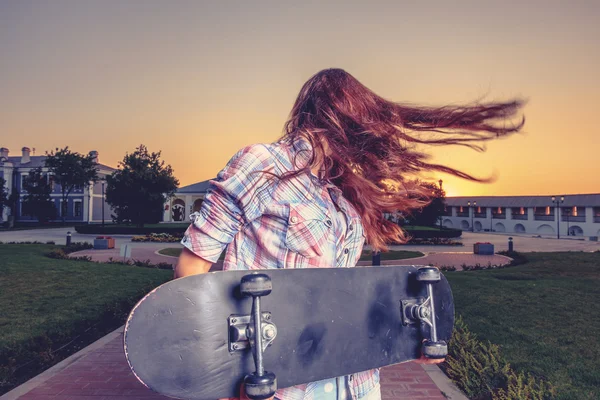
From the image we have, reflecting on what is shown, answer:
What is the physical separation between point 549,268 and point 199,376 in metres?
15.6

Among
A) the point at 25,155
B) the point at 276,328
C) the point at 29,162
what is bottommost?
the point at 276,328

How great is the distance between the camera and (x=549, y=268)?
13.9 m

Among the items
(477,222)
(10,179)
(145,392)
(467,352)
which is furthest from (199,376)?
(477,222)

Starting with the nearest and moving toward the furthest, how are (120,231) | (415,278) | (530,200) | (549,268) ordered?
(415,278), (549,268), (120,231), (530,200)

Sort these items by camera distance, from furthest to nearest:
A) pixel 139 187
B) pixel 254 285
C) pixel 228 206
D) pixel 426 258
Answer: pixel 139 187 < pixel 426 258 < pixel 228 206 < pixel 254 285

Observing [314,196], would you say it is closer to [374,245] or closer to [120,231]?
[374,245]

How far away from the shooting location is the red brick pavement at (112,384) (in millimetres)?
3982

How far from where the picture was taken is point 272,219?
47.9 inches

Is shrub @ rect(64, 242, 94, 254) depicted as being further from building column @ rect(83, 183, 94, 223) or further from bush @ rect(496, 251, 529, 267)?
building column @ rect(83, 183, 94, 223)

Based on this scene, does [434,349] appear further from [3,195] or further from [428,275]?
[3,195]

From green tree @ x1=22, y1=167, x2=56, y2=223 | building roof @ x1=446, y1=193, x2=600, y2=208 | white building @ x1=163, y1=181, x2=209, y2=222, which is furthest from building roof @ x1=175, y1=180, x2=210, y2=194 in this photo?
building roof @ x1=446, y1=193, x2=600, y2=208

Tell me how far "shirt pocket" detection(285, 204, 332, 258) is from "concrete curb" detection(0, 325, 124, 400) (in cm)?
400

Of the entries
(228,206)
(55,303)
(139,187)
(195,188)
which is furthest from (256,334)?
(195,188)

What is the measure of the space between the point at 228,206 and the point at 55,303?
8.24 m
